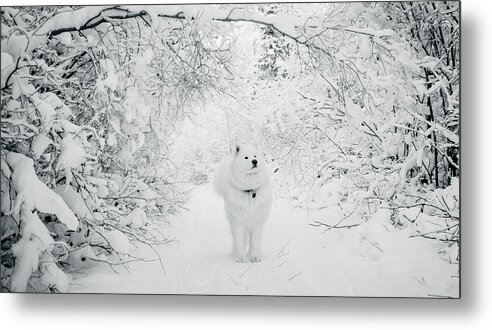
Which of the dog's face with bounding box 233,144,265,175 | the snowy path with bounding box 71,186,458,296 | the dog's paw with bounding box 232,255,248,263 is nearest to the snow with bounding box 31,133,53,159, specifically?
the snowy path with bounding box 71,186,458,296

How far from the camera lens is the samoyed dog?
315 centimetres

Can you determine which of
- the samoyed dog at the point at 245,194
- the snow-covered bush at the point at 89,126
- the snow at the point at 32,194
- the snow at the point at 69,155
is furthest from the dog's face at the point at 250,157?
the snow at the point at 32,194

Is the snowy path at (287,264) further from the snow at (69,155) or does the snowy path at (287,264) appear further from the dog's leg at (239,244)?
the snow at (69,155)

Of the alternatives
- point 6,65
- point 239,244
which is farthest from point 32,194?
point 239,244

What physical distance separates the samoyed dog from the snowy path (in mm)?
47

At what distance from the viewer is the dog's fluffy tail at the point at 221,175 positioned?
316cm

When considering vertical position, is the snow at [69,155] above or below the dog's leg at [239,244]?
above

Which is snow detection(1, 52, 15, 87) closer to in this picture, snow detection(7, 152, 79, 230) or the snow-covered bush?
the snow-covered bush

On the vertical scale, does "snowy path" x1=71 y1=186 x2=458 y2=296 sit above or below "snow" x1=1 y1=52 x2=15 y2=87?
below

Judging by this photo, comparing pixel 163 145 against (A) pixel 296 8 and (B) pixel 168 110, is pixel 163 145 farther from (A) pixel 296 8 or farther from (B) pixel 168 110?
(A) pixel 296 8

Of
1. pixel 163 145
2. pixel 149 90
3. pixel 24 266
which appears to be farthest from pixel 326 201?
pixel 24 266

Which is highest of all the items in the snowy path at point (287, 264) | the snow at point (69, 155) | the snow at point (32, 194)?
the snow at point (69, 155)

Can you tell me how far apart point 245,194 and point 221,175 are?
171 mm

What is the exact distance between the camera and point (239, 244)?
10.4 feet
